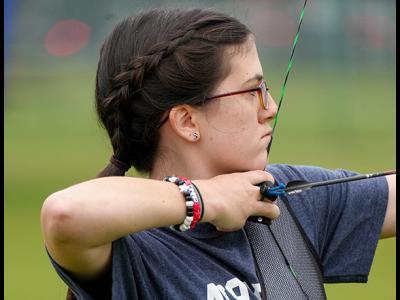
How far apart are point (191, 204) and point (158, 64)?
349 mm

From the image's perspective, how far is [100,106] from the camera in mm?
2385

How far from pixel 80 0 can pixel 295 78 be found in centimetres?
273

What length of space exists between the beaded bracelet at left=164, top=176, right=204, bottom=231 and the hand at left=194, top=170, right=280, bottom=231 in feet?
0.05

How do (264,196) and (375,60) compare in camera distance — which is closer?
(264,196)

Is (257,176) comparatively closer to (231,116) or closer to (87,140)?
(231,116)

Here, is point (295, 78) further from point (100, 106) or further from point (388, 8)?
point (100, 106)

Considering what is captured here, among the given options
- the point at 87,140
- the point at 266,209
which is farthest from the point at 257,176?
the point at 87,140

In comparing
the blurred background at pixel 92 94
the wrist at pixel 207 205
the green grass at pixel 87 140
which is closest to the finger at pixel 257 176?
the wrist at pixel 207 205

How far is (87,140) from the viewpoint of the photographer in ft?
31.7

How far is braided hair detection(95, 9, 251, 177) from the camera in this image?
2.29 m

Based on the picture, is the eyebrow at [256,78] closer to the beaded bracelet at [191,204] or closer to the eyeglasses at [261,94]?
the eyeglasses at [261,94]

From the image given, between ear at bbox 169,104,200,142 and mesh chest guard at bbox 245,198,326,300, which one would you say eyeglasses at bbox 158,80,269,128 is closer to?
ear at bbox 169,104,200,142

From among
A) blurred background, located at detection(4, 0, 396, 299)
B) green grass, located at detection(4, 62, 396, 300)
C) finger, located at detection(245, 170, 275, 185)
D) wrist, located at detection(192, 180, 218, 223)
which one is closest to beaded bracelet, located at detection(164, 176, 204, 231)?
wrist, located at detection(192, 180, 218, 223)

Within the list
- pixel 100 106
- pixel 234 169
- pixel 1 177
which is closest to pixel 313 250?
pixel 234 169
